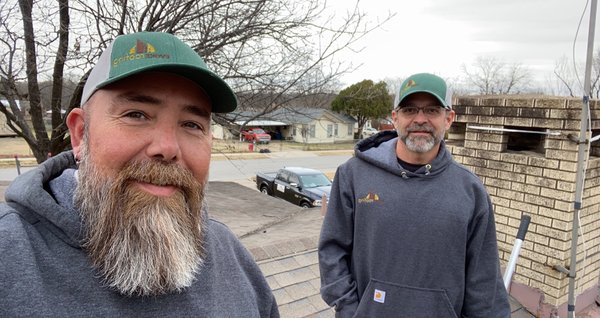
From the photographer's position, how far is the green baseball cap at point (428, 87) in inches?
96.7

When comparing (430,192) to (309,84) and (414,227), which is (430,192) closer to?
(414,227)

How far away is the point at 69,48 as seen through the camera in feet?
16.6

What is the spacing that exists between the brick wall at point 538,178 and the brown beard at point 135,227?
11.6ft

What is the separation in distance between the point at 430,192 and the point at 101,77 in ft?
5.87

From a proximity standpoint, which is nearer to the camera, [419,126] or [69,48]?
[419,126]

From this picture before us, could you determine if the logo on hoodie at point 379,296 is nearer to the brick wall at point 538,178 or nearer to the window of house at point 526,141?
the brick wall at point 538,178

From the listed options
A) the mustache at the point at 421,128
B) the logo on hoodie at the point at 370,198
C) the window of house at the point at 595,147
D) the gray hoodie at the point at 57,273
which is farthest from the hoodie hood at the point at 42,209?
the window of house at the point at 595,147

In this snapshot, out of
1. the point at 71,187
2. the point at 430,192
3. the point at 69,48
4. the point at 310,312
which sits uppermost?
the point at 69,48

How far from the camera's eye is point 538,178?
3.74 metres

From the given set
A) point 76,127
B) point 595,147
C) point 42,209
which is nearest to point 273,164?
point 595,147

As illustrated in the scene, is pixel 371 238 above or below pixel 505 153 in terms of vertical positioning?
below

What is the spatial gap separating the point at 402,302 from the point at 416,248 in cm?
31

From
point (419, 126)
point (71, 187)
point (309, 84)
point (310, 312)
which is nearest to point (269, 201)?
point (309, 84)

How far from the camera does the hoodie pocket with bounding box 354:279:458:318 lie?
2191 millimetres
